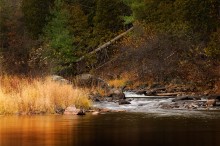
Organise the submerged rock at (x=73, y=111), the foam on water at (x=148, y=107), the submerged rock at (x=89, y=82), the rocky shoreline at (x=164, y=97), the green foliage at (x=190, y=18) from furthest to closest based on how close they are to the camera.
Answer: the green foliage at (x=190, y=18) → the submerged rock at (x=89, y=82) → the rocky shoreline at (x=164, y=97) → the foam on water at (x=148, y=107) → the submerged rock at (x=73, y=111)

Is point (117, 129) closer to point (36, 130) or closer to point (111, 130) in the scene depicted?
point (111, 130)

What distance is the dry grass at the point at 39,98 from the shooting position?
84.0 ft

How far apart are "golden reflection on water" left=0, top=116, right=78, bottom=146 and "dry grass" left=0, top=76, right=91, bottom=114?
1.91 m

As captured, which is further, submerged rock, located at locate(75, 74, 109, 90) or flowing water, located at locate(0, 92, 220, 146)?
submerged rock, located at locate(75, 74, 109, 90)

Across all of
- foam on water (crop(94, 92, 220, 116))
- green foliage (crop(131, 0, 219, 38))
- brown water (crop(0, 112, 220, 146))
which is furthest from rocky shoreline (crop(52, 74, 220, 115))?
green foliage (crop(131, 0, 219, 38))

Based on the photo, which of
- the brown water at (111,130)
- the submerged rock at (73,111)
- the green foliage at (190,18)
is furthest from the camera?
the green foliage at (190,18)

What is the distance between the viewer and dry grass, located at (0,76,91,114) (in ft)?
84.0

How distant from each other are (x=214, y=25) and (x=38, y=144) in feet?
100

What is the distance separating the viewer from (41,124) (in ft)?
67.9

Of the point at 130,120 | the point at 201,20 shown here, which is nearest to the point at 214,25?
the point at 201,20

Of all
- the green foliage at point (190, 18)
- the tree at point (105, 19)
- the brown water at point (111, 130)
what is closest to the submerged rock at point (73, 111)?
the brown water at point (111, 130)

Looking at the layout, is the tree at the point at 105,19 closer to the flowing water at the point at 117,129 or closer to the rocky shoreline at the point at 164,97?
the rocky shoreline at the point at 164,97

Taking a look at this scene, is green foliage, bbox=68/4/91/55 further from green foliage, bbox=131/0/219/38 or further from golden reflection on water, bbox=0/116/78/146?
golden reflection on water, bbox=0/116/78/146

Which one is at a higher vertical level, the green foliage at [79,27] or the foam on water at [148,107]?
the green foliage at [79,27]
